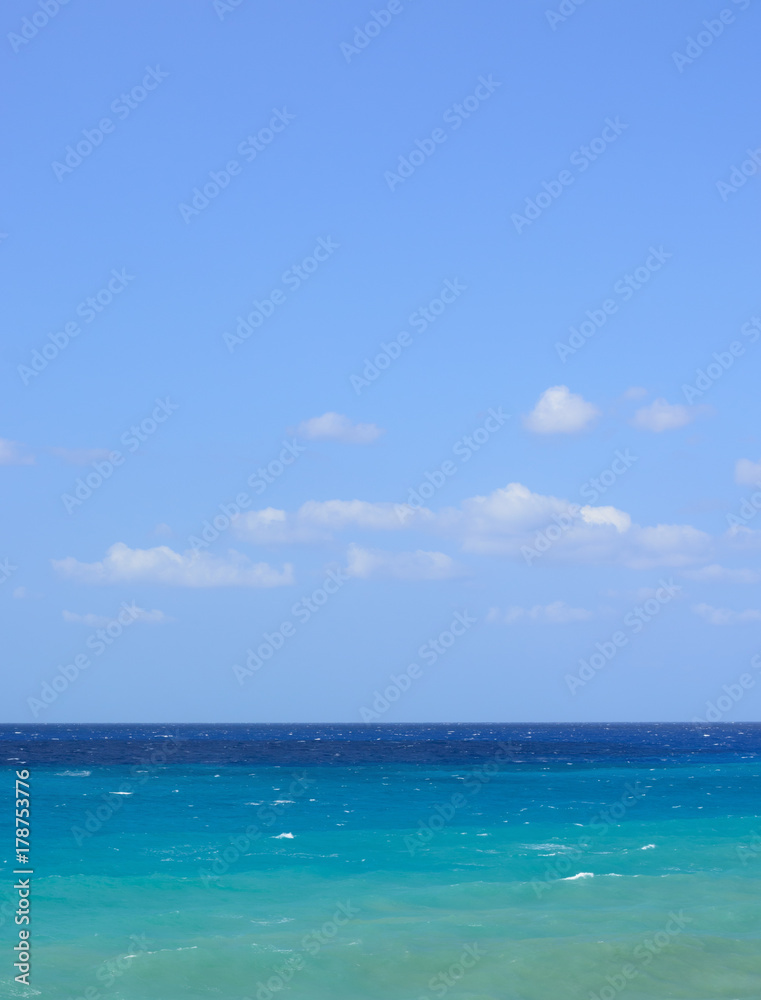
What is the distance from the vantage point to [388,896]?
28.2m

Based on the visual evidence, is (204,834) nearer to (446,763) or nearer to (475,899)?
(475,899)

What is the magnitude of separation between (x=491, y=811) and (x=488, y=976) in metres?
27.8
